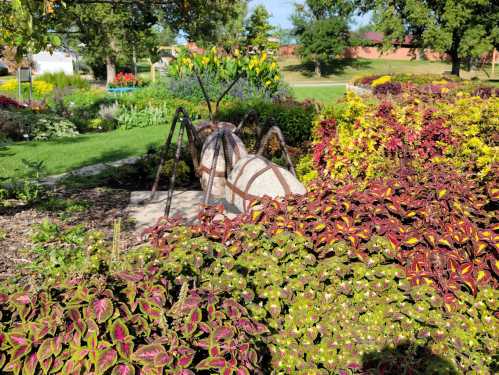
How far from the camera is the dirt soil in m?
4.83

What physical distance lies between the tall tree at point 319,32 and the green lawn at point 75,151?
125ft

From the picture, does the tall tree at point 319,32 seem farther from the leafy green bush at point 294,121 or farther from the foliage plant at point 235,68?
the leafy green bush at point 294,121

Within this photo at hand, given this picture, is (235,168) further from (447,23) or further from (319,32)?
(319,32)

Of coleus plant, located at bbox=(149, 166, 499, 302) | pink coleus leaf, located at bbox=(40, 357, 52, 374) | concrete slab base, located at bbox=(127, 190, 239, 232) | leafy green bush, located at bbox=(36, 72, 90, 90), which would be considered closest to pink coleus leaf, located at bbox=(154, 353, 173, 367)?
pink coleus leaf, located at bbox=(40, 357, 52, 374)

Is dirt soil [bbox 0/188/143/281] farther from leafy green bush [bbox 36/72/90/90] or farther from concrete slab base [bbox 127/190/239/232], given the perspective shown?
leafy green bush [bbox 36/72/90/90]

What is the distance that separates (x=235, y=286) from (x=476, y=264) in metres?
1.67

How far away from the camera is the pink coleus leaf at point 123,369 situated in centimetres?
168

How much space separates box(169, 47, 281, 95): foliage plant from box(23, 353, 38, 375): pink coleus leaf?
53.2 feet

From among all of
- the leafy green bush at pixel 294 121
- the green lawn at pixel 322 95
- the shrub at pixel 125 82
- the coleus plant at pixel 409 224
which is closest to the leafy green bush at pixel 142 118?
the leafy green bush at pixel 294 121

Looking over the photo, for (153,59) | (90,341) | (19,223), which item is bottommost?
(19,223)

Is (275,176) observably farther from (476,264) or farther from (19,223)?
(19,223)

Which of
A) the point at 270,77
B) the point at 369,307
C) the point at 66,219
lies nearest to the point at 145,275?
the point at 369,307

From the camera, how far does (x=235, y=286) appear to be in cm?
271

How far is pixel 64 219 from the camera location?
18.8 feet
